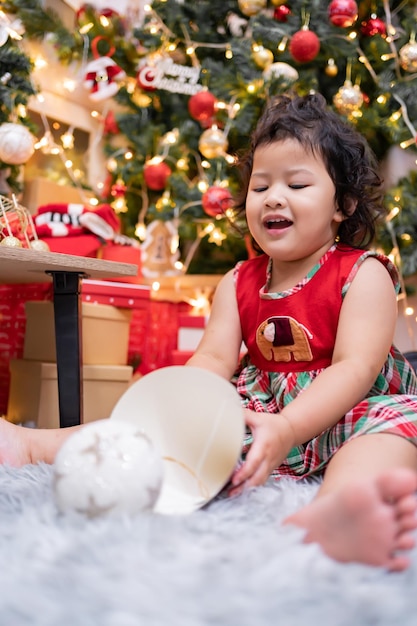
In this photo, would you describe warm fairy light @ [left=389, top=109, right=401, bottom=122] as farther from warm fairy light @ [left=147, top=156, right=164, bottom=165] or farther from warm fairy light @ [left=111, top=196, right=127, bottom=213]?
warm fairy light @ [left=111, top=196, right=127, bottom=213]

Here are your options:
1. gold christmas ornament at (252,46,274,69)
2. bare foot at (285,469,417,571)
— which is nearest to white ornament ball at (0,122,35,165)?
gold christmas ornament at (252,46,274,69)

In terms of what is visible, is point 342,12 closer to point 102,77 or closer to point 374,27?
point 374,27

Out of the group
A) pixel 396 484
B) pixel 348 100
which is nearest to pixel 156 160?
pixel 348 100

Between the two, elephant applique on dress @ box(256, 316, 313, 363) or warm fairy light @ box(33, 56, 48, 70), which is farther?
warm fairy light @ box(33, 56, 48, 70)

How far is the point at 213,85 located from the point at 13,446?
132 centimetres

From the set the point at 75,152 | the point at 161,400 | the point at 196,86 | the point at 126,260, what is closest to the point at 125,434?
the point at 161,400

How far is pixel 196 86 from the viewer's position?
1.81 meters

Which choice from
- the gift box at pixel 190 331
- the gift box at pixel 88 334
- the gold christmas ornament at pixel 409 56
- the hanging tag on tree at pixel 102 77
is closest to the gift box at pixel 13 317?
the gift box at pixel 88 334

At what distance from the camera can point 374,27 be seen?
1.75 metres

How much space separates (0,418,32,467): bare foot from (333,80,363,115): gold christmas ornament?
1262 millimetres

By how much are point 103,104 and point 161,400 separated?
168 cm

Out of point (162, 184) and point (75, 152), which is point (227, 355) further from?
point (75, 152)

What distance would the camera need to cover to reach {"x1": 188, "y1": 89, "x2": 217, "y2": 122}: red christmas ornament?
173cm

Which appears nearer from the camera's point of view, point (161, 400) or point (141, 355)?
point (161, 400)
